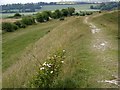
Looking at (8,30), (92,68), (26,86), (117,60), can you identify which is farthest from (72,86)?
(8,30)

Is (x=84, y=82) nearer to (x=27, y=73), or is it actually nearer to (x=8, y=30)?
(x=27, y=73)

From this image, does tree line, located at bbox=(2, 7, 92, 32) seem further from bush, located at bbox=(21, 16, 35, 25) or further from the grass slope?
the grass slope

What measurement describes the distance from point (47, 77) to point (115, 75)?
2920mm

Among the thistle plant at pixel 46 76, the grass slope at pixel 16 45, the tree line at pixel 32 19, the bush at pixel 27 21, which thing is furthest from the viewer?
the bush at pixel 27 21

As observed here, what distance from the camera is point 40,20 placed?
306ft

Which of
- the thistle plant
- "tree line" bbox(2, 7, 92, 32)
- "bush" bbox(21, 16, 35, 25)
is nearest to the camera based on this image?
the thistle plant

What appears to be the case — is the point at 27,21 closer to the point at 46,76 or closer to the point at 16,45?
the point at 16,45

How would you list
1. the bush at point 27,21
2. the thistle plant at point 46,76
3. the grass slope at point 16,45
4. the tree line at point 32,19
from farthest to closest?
the bush at point 27,21, the tree line at point 32,19, the grass slope at point 16,45, the thistle plant at point 46,76

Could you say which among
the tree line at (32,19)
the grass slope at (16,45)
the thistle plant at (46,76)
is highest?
the thistle plant at (46,76)

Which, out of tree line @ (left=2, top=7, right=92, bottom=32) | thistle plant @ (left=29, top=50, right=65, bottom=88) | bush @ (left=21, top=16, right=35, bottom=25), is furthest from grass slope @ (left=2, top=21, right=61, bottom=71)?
bush @ (left=21, top=16, right=35, bottom=25)

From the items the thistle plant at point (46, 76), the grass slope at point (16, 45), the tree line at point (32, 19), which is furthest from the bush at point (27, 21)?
the thistle plant at point (46, 76)

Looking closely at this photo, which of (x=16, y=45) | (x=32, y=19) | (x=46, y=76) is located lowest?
(x=32, y=19)

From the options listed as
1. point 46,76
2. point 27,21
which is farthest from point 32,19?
point 46,76

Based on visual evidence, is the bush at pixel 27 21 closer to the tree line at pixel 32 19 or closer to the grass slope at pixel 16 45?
the tree line at pixel 32 19
